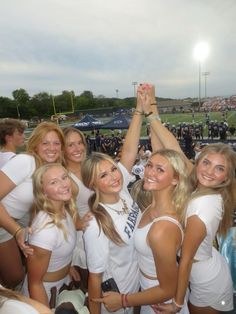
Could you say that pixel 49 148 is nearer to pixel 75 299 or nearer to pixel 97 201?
pixel 97 201

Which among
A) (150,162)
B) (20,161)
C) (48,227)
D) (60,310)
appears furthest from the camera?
(20,161)

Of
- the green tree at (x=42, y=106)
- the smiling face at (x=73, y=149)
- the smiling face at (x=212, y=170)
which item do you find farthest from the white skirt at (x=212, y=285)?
the green tree at (x=42, y=106)

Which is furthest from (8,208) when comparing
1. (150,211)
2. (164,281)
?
(164,281)

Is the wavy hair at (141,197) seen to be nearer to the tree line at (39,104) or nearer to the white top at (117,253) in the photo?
the white top at (117,253)

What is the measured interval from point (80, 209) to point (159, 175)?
4.20 ft

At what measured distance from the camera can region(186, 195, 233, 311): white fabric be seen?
1.97 metres

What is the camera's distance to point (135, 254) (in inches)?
84.0

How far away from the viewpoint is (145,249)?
6.23 feet

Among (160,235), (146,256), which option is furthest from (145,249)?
(160,235)

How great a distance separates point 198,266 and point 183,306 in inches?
12.5

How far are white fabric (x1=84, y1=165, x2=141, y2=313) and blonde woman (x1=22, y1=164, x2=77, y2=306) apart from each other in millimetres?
257

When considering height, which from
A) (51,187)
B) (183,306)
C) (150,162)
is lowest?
(183,306)

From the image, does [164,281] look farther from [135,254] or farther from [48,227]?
[48,227]

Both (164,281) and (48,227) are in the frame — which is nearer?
(164,281)
